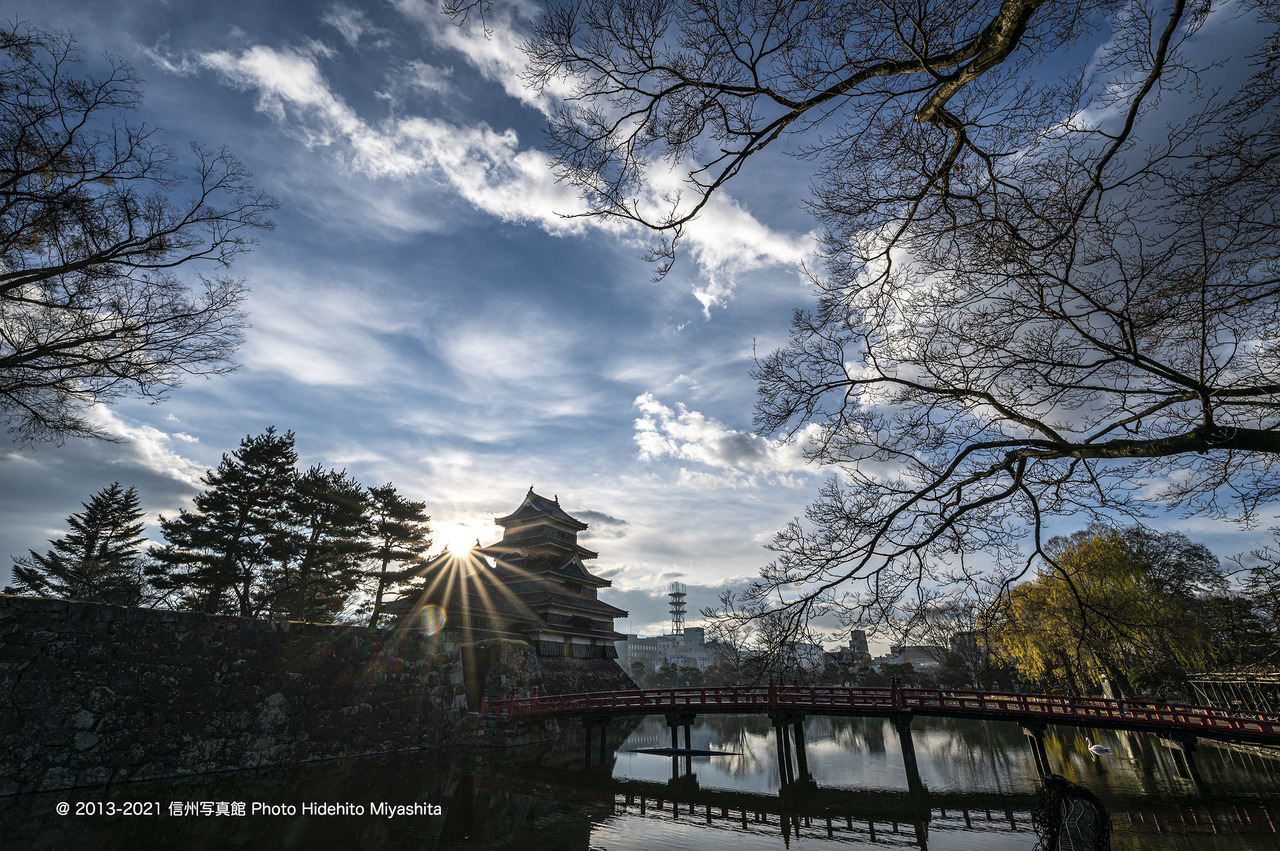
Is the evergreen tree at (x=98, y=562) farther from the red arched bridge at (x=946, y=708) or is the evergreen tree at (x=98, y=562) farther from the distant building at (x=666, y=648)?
the distant building at (x=666, y=648)

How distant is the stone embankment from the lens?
34.5 ft

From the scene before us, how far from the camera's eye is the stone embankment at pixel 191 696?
10508 millimetres

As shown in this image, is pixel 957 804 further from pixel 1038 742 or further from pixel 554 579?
pixel 554 579

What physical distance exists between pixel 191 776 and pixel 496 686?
10454 mm

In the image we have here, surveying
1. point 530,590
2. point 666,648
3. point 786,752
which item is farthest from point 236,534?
point 666,648

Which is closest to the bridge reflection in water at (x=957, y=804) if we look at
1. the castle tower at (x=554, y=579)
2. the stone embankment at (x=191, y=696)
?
the stone embankment at (x=191, y=696)

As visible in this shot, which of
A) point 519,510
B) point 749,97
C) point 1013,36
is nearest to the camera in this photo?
point 1013,36

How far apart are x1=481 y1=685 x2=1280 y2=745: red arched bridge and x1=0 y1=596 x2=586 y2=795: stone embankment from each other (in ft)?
13.0

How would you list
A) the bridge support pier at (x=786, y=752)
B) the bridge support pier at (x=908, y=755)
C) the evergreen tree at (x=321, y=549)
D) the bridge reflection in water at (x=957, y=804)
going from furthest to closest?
1. the evergreen tree at (x=321, y=549)
2. the bridge support pier at (x=786, y=752)
3. the bridge support pier at (x=908, y=755)
4. the bridge reflection in water at (x=957, y=804)

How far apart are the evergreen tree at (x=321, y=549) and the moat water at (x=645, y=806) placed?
9.30 meters

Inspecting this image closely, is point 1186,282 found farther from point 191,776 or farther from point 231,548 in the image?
point 231,548

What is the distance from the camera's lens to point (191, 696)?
41.6ft

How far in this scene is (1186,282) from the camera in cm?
385

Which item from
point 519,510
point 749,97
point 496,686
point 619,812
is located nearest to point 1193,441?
point 749,97
